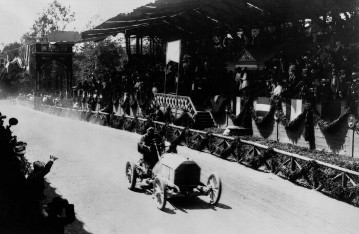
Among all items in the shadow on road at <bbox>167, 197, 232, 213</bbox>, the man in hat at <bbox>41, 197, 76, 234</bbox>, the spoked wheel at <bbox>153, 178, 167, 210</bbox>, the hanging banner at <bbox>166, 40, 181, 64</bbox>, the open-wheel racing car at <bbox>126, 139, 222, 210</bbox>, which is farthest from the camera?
the hanging banner at <bbox>166, 40, 181, 64</bbox>

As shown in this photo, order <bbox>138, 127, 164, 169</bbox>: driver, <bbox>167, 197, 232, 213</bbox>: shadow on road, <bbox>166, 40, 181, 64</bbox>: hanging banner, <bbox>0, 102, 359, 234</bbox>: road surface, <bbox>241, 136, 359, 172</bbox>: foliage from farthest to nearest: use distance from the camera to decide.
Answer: <bbox>166, 40, 181, 64</bbox>: hanging banner
<bbox>241, 136, 359, 172</bbox>: foliage
<bbox>138, 127, 164, 169</bbox>: driver
<bbox>167, 197, 232, 213</bbox>: shadow on road
<bbox>0, 102, 359, 234</bbox>: road surface

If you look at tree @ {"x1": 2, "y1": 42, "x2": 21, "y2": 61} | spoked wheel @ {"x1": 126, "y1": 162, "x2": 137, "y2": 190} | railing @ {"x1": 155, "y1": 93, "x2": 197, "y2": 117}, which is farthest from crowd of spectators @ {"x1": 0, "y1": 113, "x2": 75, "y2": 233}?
tree @ {"x1": 2, "y1": 42, "x2": 21, "y2": 61}

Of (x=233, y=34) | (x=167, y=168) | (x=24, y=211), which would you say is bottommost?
(x=167, y=168)

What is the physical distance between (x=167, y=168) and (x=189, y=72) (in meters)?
17.0

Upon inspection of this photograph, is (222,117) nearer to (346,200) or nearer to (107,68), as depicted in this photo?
(346,200)

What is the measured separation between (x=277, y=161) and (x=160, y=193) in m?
6.42

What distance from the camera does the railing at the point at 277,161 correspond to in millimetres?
12441

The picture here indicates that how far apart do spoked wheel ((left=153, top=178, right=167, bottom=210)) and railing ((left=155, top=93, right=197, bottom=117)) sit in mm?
14202

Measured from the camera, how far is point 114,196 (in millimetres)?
12250

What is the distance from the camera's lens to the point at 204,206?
448 inches

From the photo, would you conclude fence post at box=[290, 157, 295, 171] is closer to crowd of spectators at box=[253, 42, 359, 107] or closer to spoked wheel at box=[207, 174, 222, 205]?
crowd of spectators at box=[253, 42, 359, 107]

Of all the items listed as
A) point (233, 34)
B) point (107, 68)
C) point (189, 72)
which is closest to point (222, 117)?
point (189, 72)

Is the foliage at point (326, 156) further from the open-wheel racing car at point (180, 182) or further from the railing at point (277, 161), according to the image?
the open-wheel racing car at point (180, 182)

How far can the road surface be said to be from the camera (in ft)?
32.6
